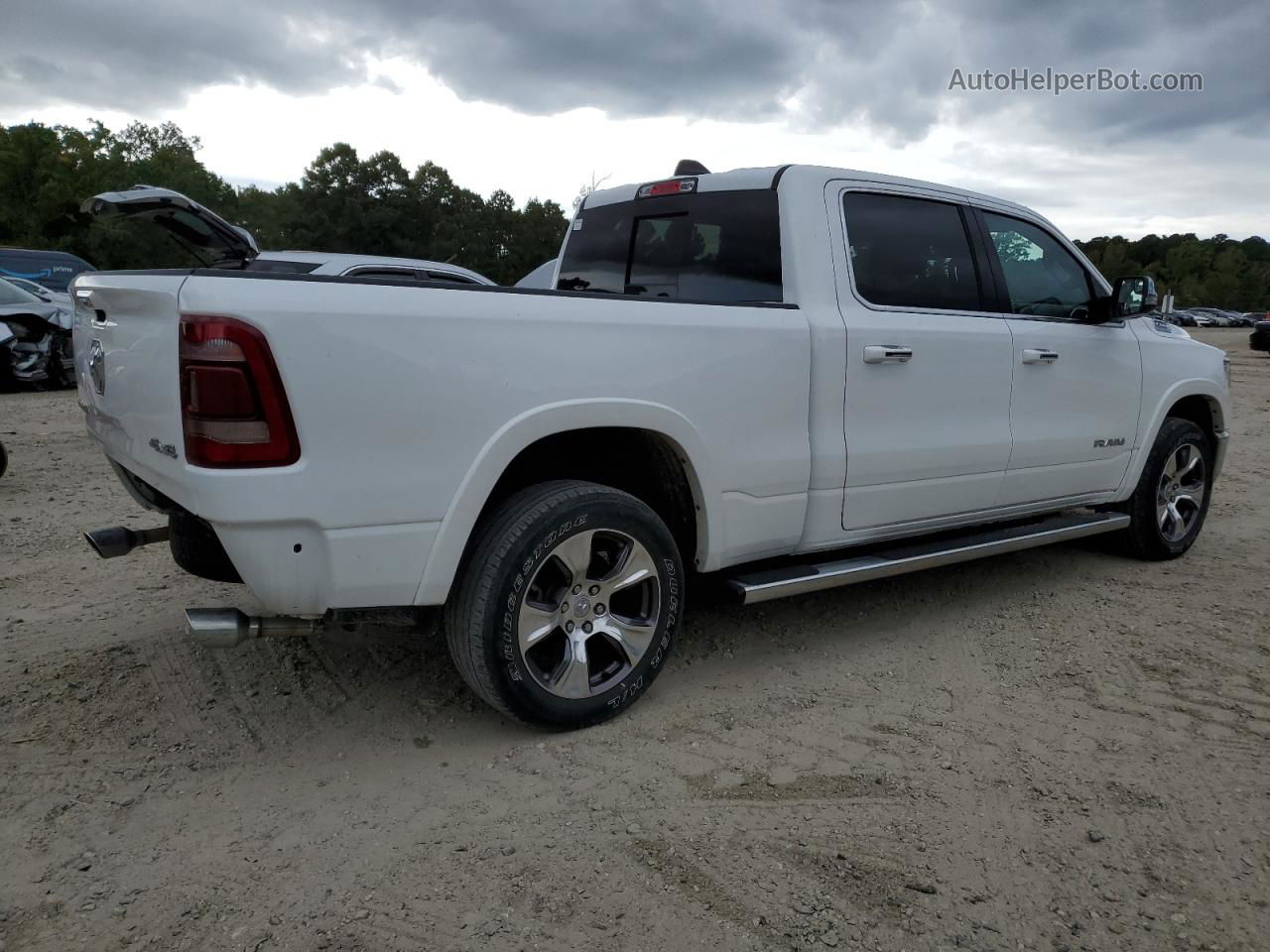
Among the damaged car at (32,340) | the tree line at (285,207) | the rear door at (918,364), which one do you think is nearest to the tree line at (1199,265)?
the tree line at (285,207)

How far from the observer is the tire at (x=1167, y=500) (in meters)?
5.23

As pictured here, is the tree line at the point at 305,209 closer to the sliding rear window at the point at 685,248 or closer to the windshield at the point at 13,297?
the windshield at the point at 13,297

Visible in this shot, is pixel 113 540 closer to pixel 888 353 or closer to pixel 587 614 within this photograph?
pixel 587 614

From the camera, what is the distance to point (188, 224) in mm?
3645

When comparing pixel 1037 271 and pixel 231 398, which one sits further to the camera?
pixel 1037 271

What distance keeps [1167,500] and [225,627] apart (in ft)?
16.4

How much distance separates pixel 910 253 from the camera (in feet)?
13.1

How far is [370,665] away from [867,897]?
6.93 feet

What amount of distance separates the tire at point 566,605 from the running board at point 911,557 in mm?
383

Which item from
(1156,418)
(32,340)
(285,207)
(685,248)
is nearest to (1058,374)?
(1156,418)

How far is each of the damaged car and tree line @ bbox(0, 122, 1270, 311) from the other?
28.2 m

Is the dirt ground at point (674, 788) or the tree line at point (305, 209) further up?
the tree line at point (305, 209)

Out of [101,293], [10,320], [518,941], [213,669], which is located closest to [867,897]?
[518,941]

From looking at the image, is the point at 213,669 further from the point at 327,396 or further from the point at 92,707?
the point at 327,396
